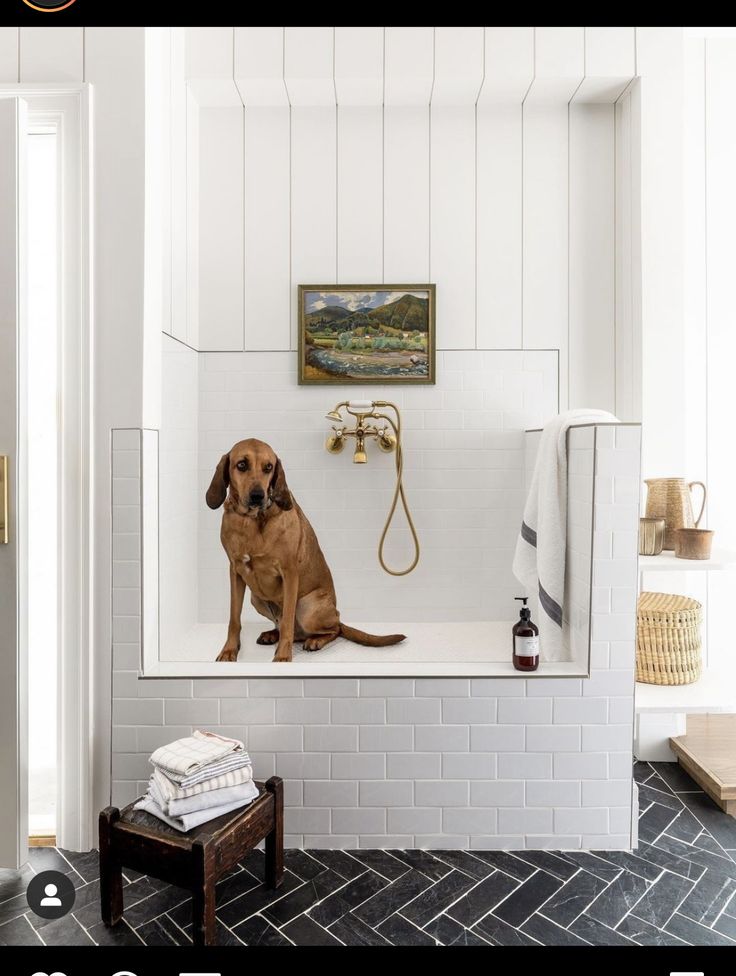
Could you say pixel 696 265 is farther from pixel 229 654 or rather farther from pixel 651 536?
pixel 229 654

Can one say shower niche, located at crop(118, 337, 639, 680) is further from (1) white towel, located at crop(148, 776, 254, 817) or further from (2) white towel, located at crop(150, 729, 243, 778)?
(1) white towel, located at crop(148, 776, 254, 817)

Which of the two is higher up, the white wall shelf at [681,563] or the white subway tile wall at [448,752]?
the white wall shelf at [681,563]

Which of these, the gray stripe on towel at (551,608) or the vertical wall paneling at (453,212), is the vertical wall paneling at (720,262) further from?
the gray stripe on towel at (551,608)

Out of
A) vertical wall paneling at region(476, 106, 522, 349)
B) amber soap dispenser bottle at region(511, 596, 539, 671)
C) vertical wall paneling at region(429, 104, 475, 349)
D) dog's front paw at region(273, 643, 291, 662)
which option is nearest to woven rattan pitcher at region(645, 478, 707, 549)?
amber soap dispenser bottle at region(511, 596, 539, 671)

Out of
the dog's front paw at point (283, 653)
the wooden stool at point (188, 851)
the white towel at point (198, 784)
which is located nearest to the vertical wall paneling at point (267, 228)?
the dog's front paw at point (283, 653)

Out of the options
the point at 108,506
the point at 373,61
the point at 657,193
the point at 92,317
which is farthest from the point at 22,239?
the point at 657,193

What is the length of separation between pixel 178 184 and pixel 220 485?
4.13ft

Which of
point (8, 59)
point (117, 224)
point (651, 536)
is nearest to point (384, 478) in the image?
point (651, 536)

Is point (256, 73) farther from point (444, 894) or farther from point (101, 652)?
point (444, 894)

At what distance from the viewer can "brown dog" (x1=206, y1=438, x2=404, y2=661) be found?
222 centimetres

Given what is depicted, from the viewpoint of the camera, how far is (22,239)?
1976 mm

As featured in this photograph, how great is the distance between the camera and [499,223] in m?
2.95

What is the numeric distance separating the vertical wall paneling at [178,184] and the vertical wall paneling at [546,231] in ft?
4.70

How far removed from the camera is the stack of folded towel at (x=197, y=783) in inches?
67.3
